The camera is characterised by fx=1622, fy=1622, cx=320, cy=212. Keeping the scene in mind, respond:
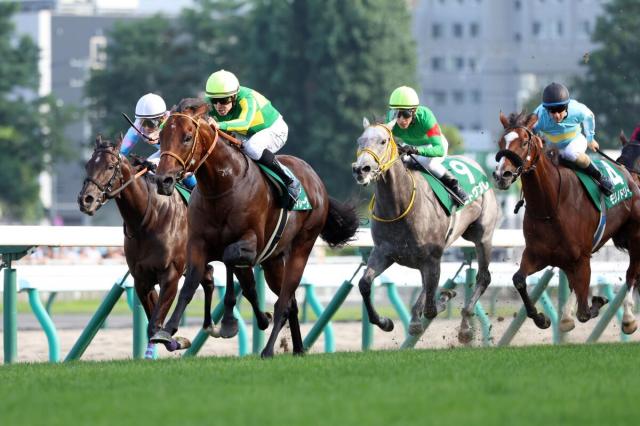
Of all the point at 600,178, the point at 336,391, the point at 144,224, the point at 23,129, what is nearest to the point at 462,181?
the point at 600,178

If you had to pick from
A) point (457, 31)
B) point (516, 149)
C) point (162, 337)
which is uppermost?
point (516, 149)

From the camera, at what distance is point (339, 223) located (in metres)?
10.9

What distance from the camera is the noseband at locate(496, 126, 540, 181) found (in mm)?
10047

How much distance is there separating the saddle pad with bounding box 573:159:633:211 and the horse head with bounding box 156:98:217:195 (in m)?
2.82

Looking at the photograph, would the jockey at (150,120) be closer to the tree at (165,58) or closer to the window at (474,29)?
the tree at (165,58)

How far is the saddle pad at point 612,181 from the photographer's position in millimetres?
10773

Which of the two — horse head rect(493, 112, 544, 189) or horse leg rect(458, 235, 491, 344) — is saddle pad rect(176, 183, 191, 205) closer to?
horse head rect(493, 112, 544, 189)

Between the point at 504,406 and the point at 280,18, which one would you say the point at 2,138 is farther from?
the point at 504,406

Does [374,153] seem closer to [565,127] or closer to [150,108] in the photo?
[565,127]

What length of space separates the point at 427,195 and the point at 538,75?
233 feet

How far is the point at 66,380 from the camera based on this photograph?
314 inches

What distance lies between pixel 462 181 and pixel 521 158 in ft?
4.60

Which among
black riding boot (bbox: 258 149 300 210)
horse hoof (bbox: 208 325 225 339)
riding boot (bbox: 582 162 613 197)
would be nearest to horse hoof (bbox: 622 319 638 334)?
riding boot (bbox: 582 162 613 197)

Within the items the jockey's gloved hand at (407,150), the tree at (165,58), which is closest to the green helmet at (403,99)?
the jockey's gloved hand at (407,150)
